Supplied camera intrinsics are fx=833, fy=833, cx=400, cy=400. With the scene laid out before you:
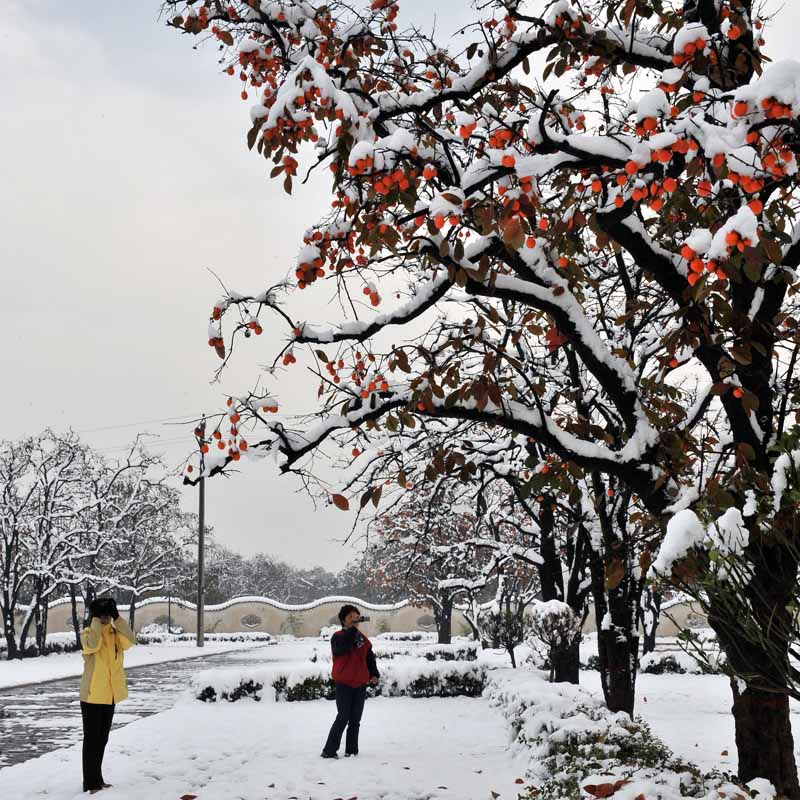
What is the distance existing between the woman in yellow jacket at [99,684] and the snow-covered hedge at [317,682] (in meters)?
7.83

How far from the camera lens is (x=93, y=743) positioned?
23.9 ft

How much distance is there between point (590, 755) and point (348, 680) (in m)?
3.19

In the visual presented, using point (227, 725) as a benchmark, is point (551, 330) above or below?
above

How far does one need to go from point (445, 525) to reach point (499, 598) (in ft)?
37.8

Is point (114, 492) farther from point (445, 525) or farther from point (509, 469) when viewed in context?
point (509, 469)

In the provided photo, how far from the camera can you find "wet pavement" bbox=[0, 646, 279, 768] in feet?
34.6

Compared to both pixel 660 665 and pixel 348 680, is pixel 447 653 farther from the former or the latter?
pixel 348 680

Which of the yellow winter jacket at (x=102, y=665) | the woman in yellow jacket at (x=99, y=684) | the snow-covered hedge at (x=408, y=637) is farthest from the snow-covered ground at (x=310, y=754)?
the snow-covered hedge at (x=408, y=637)

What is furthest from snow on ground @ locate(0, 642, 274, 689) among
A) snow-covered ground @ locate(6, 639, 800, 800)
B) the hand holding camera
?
the hand holding camera

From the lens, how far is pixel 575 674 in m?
14.6

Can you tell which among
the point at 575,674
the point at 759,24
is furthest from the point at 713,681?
the point at 759,24

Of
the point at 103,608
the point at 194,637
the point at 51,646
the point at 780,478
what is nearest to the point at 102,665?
the point at 103,608

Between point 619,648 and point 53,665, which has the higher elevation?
point 619,648

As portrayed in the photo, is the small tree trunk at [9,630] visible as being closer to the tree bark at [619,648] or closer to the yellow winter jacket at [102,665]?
the yellow winter jacket at [102,665]
